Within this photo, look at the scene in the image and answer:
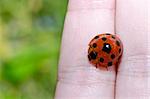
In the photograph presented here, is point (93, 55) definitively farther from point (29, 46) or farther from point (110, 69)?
point (29, 46)

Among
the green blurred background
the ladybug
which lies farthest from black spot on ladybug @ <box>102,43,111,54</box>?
the green blurred background

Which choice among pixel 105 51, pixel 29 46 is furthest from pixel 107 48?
pixel 29 46

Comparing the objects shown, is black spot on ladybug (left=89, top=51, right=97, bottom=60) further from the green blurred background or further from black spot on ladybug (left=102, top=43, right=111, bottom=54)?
the green blurred background

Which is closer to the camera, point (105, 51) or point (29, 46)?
point (105, 51)

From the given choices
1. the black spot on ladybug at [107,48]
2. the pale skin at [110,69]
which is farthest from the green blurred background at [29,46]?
the black spot on ladybug at [107,48]

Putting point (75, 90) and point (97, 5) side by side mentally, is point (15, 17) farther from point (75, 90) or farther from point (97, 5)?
point (75, 90)

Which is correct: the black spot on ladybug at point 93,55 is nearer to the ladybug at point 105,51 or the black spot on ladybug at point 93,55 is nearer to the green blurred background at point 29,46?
the ladybug at point 105,51
